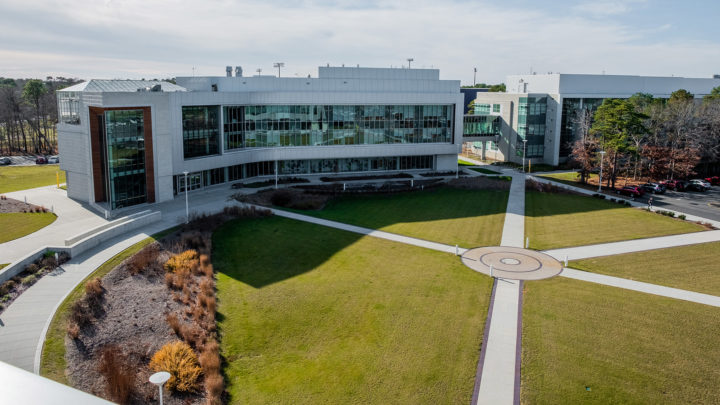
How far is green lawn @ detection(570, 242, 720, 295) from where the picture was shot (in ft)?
93.8

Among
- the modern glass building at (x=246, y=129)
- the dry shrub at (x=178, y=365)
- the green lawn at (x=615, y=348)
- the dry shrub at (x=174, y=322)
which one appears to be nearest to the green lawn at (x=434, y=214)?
the green lawn at (x=615, y=348)

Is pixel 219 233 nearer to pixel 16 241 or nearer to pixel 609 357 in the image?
pixel 16 241

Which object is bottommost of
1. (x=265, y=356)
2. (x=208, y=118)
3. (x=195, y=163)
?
(x=265, y=356)

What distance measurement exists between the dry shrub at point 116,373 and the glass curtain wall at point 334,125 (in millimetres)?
35316

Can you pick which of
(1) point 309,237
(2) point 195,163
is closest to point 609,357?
(1) point 309,237

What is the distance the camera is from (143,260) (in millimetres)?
Answer: 29344

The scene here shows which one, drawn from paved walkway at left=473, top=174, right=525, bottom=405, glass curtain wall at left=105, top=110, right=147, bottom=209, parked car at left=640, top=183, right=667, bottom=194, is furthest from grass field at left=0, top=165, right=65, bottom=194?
parked car at left=640, top=183, right=667, bottom=194

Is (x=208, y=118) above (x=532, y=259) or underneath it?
above

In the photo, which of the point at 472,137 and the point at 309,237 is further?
the point at 472,137

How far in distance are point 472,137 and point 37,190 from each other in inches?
2120

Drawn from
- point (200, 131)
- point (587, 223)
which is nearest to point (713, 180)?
point (587, 223)

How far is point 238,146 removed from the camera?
54.6 m

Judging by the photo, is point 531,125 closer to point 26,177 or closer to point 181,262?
point 181,262

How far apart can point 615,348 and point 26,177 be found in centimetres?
6107
